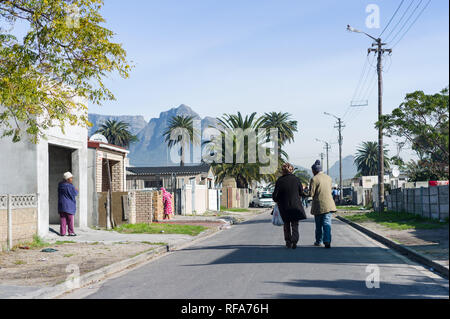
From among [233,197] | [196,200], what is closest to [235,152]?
[233,197]

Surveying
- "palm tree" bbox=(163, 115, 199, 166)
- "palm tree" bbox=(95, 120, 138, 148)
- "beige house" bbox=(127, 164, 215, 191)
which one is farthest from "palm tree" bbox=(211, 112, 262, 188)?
"palm tree" bbox=(95, 120, 138, 148)

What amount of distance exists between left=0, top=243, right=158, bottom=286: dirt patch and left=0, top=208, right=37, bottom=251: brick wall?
46cm

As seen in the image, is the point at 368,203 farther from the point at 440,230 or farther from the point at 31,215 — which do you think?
the point at 31,215

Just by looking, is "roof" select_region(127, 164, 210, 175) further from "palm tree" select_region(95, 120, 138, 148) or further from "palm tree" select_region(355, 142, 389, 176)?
"palm tree" select_region(355, 142, 389, 176)

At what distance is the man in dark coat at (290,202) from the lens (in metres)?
12.3

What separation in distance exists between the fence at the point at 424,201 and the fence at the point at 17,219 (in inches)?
476

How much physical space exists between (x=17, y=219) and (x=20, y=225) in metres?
0.20

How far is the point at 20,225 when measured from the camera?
43.6 ft

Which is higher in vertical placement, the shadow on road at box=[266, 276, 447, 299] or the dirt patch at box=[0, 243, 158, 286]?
the shadow on road at box=[266, 276, 447, 299]

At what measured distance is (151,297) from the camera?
23.2 feet

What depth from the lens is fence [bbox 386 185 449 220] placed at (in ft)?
63.0

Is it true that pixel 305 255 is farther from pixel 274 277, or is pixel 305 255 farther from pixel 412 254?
pixel 274 277

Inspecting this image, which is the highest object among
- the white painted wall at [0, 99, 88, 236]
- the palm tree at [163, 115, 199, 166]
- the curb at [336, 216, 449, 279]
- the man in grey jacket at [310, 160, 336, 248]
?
the palm tree at [163, 115, 199, 166]

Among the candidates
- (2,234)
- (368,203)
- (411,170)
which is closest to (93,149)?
(2,234)
